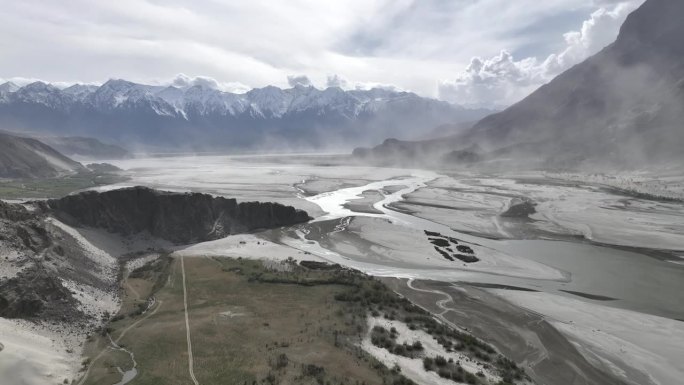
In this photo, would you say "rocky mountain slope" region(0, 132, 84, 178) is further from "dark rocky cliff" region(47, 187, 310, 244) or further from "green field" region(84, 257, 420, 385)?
"green field" region(84, 257, 420, 385)

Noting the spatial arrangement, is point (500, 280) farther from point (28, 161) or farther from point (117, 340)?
point (28, 161)

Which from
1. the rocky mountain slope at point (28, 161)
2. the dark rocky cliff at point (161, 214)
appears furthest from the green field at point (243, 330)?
the rocky mountain slope at point (28, 161)

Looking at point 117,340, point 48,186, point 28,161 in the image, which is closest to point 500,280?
point 117,340

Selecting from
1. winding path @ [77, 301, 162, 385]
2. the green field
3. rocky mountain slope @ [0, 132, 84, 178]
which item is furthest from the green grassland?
winding path @ [77, 301, 162, 385]

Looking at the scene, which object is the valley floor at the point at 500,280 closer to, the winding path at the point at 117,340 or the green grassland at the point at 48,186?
the winding path at the point at 117,340

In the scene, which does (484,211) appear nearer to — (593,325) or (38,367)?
(593,325)

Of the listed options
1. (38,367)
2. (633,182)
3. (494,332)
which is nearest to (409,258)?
(494,332)

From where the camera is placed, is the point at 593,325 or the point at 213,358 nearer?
the point at 213,358
